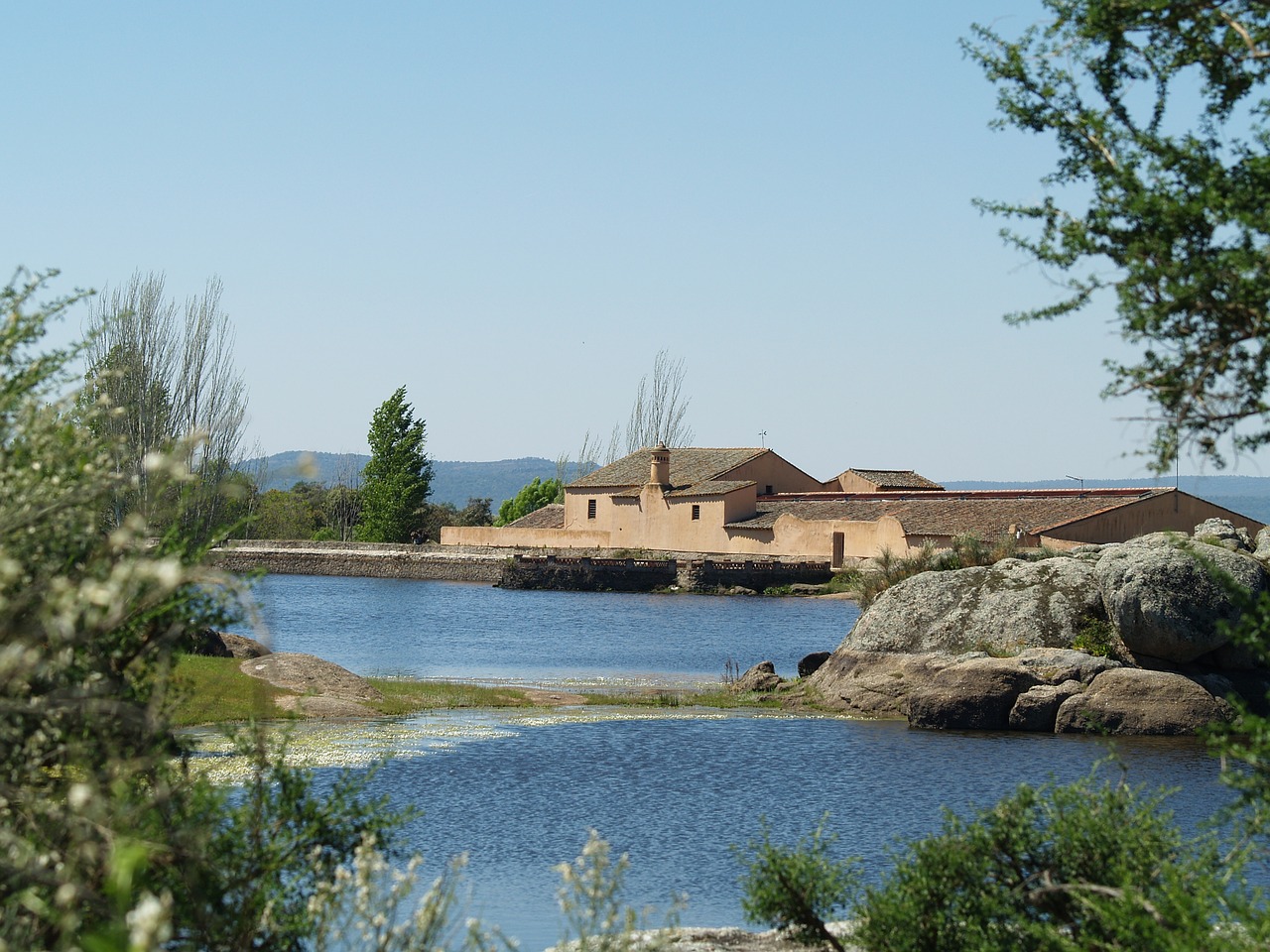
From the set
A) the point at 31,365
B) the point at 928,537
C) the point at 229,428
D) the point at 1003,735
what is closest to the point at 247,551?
the point at 229,428

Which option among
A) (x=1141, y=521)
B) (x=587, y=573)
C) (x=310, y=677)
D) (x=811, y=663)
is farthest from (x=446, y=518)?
(x=310, y=677)

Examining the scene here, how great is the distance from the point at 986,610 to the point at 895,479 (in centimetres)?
5638

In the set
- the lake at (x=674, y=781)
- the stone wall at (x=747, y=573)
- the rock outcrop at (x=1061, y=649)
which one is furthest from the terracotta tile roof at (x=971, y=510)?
the rock outcrop at (x=1061, y=649)

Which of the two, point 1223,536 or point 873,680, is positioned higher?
point 1223,536

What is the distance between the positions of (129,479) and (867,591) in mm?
32010

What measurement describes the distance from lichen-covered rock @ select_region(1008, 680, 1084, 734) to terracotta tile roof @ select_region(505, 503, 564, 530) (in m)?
67.7

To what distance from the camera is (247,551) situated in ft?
320

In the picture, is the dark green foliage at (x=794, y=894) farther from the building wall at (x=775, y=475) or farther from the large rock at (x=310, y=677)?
the building wall at (x=775, y=475)

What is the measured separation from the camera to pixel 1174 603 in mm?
25359

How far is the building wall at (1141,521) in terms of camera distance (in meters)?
62.2

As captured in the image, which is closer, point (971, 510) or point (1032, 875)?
point (1032, 875)

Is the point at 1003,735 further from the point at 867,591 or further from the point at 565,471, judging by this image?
the point at 565,471

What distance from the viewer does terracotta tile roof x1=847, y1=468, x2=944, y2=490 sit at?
82.9m

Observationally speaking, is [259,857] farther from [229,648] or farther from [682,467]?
[682,467]
